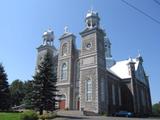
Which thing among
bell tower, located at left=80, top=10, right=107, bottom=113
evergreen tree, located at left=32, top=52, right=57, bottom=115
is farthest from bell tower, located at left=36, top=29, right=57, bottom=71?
evergreen tree, located at left=32, top=52, right=57, bottom=115

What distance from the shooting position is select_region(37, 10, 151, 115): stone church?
37706 millimetres

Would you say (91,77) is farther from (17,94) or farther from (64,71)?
(17,94)

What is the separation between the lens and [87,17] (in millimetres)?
43250

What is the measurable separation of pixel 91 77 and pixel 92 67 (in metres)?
1.64

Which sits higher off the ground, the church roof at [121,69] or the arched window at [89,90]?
the church roof at [121,69]

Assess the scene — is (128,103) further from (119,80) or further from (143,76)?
(143,76)

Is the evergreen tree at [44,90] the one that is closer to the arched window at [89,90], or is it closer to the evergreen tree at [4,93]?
the evergreen tree at [4,93]

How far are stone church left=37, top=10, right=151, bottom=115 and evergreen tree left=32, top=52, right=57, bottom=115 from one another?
9.34 metres

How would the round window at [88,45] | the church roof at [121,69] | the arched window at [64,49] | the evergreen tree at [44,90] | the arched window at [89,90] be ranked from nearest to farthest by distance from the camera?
the evergreen tree at [44,90] < the arched window at [89,90] < the round window at [88,45] < the arched window at [64,49] < the church roof at [121,69]

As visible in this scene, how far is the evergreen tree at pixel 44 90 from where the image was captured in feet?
91.6

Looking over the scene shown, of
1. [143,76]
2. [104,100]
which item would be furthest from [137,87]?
[104,100]

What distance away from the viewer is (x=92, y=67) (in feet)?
126

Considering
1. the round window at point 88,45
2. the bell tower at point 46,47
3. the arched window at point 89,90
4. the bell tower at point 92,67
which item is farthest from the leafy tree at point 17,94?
the round window at point 88,45

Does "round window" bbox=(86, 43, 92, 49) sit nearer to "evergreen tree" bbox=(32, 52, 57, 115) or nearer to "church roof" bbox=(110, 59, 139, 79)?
"evergreen tree" bbox=(32, 52, 57, 115)
